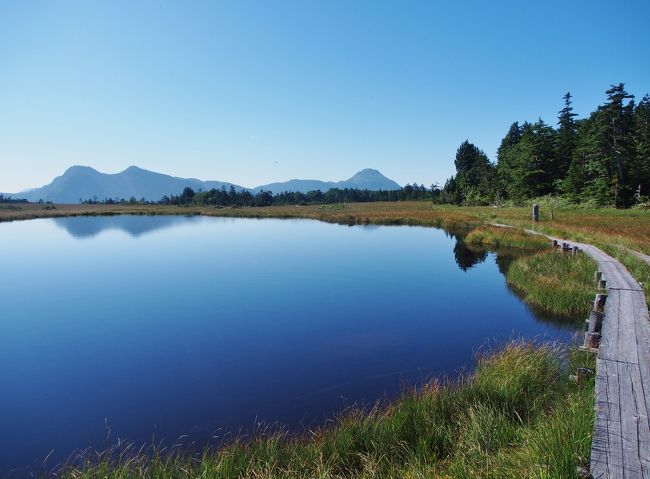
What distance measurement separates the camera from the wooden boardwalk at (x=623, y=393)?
14.1 ft

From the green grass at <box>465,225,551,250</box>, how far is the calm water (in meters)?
3.42

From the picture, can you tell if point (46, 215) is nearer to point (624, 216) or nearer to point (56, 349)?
point (56, 349)

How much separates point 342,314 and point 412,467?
1105 cm

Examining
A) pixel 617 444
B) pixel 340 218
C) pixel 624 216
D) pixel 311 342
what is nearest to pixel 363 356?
pixel 311 342

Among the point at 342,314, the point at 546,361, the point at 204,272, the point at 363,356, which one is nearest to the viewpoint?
the point at 546,361

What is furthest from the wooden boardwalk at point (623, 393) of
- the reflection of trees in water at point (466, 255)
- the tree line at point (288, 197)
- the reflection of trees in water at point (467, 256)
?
the tree line at point (288, 197)

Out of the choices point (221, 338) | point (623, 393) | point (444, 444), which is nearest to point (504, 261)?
point (221, 338)

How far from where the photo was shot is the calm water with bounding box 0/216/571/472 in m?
8.93

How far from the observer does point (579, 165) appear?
54094 mm

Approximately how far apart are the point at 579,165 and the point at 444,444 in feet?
200

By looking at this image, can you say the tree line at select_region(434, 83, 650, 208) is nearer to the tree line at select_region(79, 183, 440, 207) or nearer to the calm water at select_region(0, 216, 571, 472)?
the calm water at select_region(0, 216, 571, 472)

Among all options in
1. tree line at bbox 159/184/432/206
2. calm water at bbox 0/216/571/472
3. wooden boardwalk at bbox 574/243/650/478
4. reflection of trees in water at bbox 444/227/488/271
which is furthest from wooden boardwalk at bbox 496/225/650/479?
tree line at bbox 159/184/432/206

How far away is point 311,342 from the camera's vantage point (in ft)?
43.6

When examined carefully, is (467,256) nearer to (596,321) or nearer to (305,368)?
(596,321)
